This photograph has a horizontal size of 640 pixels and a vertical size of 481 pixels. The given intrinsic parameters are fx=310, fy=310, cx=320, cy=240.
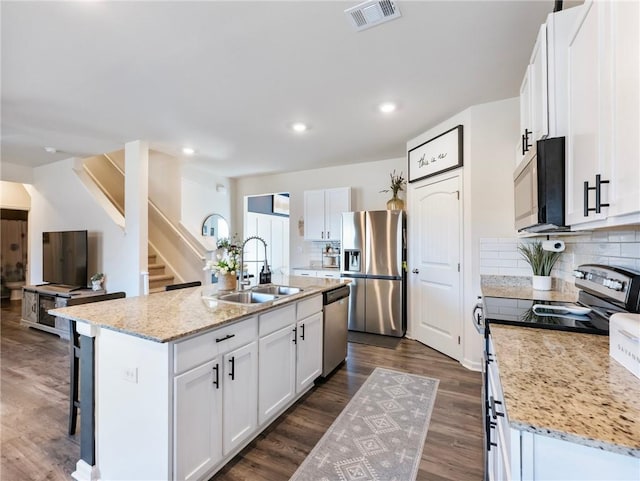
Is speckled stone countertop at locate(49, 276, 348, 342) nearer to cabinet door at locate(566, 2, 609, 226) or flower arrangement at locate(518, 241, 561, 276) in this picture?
cabinet door at locate(566, 2, 609, 226)

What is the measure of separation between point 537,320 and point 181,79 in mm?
3000

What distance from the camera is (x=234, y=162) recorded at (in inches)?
205

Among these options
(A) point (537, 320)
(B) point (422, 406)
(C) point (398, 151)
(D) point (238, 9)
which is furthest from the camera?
(C) point (398, 151)

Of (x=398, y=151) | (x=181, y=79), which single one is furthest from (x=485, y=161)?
(x=181, y=79)

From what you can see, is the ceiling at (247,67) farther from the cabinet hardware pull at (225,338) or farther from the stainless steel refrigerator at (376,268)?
the cabinet hardware pull at (225,338)

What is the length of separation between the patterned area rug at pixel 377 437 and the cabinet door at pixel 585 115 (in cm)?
164

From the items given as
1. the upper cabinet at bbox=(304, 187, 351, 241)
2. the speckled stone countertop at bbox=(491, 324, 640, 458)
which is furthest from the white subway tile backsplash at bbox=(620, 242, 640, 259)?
the upper cabinet at bbox=(304, 187, 351, 241)

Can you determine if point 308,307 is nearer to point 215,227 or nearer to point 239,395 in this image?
point 239,395

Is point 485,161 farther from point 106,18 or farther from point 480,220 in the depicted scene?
point 106,18

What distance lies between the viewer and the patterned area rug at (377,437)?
5.83 ft

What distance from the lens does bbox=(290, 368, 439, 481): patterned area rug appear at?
1.78 m

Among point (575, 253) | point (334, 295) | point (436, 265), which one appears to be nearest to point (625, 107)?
point (575, 253)

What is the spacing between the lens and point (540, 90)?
5.28 ft

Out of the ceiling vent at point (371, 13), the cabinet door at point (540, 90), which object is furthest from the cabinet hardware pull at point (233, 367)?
the ceiling vent at point (371, 13)
